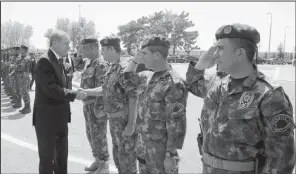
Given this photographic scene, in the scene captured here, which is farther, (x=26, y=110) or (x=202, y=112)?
(x=26, y=110)

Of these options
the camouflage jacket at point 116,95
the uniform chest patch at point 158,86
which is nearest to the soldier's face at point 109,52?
the camouflage jacket at point 116,95

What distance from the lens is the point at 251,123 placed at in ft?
5.82

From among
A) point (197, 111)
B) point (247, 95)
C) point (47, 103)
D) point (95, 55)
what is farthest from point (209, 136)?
point (197, 111)

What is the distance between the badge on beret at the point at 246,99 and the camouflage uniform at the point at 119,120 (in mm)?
1960

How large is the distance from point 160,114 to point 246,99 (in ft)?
3.47

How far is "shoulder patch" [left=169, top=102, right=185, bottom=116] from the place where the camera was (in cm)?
252

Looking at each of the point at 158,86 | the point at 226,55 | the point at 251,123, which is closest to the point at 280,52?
the point at 158,86

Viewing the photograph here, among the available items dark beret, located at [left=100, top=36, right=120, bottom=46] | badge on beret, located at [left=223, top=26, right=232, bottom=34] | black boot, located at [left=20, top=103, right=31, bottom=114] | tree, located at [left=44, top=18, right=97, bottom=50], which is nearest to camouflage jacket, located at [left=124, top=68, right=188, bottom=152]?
badge on beret, located at [left=223, top=26, right=232, bottom=34]

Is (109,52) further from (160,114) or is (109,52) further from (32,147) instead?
(32,147)

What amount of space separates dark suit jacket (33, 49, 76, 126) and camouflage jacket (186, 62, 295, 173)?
6.34 ft

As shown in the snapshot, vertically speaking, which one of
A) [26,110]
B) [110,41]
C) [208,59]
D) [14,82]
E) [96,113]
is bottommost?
[26,110]

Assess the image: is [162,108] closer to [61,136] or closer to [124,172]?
[124,172]

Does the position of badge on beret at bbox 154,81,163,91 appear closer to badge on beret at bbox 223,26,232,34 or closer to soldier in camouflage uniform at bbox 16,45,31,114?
badge on beret at bbox 223,26,232,34

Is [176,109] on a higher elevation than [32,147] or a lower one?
higher
